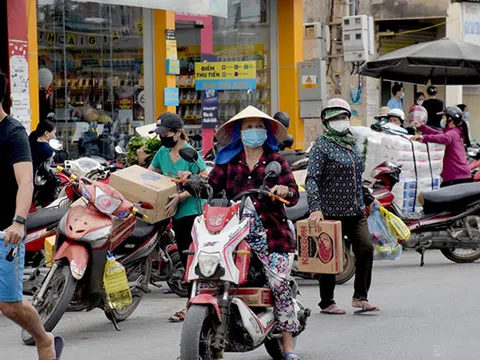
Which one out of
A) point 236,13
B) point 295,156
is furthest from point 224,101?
point 295,156

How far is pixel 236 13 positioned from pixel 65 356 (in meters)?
14.7

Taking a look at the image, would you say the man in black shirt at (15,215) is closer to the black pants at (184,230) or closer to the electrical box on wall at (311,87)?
the black pants at (184,230)

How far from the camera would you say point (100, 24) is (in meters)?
18.0

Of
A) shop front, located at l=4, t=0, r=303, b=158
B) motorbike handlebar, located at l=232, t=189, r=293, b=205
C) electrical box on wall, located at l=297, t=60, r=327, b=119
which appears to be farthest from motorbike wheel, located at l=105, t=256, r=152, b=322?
electrical box on wall, located at l=297, t=60, r=327, b=119

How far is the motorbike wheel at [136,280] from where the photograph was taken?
9.48m

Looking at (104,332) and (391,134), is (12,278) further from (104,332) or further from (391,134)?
(391,134)

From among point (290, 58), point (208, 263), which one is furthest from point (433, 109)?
point (208, 263)

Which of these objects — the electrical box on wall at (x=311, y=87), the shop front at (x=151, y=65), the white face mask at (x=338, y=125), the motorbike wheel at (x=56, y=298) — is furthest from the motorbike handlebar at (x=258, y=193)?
the electrical box on wall at (x=311, y=87)

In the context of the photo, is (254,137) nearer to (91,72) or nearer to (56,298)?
(56,298)

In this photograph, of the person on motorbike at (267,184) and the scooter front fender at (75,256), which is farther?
the scooter front fender at (75,256)

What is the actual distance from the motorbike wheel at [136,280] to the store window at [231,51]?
10.9m

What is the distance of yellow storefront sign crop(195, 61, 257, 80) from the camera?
65.8ft

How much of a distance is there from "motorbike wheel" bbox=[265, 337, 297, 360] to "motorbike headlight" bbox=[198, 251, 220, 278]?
3.65ft

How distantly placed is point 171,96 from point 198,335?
1254cm
